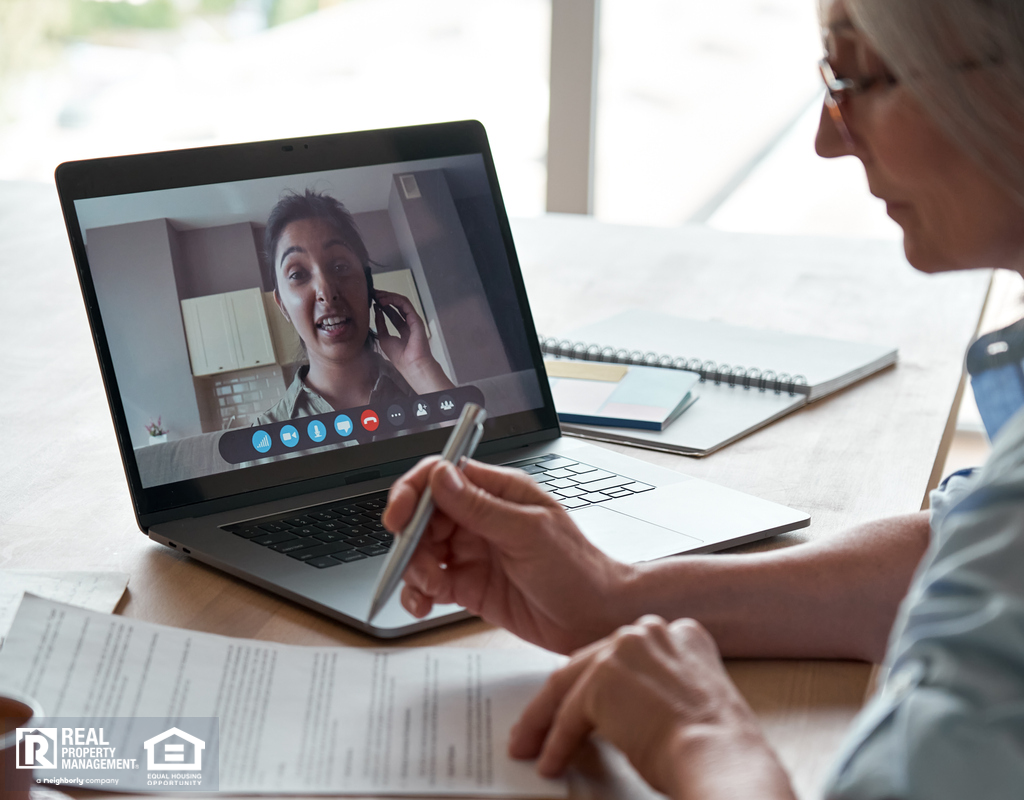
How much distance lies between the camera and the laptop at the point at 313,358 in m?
0.85

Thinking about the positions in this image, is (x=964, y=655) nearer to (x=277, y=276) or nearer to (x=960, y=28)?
(x=960, y=28)

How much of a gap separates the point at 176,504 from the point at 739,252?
1248 mm

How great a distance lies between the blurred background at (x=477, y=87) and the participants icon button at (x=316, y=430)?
213 centimetres

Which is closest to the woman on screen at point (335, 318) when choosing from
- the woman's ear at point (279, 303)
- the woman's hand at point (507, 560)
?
the woman's ear at point (279, 303)

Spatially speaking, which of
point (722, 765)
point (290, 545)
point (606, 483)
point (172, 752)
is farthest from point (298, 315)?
point (722, 765)

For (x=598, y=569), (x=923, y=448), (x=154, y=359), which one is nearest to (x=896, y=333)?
(x=923, y=448)

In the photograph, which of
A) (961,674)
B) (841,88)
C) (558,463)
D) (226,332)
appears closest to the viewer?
(961,674)

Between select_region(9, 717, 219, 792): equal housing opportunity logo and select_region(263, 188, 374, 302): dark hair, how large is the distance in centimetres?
46

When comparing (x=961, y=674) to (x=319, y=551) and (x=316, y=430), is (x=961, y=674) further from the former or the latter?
(x=316, y=430)

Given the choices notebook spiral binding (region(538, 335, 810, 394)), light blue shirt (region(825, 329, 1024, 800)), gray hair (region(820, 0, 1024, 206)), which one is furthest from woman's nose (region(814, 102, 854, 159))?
notebook spiral binding (region(538, 335, 810, 394))

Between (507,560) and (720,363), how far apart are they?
680 mm

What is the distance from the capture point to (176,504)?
2.83 ft

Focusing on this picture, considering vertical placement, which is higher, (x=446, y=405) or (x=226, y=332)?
(x=226, y=332)

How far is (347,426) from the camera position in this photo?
3.06ft
